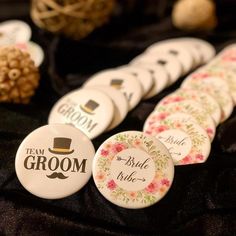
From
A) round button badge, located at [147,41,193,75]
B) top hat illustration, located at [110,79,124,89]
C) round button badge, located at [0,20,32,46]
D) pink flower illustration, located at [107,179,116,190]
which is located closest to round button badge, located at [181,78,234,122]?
round button badge, located at [147,41,193,75]

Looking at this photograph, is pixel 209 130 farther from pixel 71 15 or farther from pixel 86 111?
pixel 71 15

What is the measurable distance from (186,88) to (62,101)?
397mm

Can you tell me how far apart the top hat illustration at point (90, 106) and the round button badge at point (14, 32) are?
1.49ft

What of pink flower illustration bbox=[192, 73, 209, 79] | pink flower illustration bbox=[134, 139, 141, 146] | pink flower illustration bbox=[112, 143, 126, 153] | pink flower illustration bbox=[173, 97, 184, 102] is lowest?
pink flower illustration bbox=[173, 97, 184, 102]

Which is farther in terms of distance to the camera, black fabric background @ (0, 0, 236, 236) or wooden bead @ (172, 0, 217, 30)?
wooden bead @ (172, 0, 217, 30)

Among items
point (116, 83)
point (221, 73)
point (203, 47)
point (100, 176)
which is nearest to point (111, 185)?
point (100, 176)

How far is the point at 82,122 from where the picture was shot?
1278 mm

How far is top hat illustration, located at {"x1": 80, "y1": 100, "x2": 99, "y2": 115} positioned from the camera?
1296 mm

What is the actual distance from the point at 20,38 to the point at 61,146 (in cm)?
67

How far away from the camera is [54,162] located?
3.58ft

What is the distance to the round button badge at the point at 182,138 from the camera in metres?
1.16

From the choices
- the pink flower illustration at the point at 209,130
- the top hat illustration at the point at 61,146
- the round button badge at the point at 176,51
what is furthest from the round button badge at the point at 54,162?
the round button badge at the point at 176,51

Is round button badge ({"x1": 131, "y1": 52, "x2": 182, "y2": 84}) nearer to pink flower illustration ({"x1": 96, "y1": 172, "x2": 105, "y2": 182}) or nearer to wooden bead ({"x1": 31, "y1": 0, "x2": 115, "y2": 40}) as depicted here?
wooden bead ({"x1": 31, "y1": 0, "x2": 115, "y2": 40})

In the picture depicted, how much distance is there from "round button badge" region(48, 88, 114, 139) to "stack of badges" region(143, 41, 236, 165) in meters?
0.13
